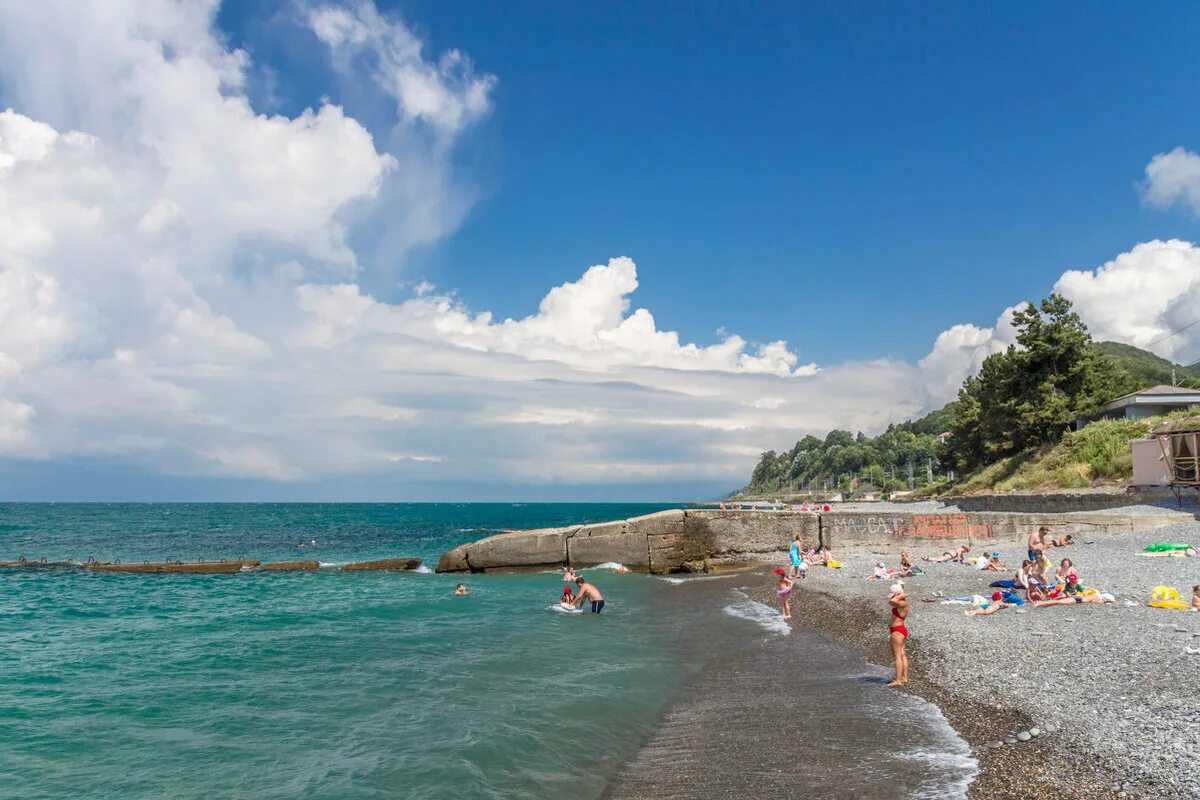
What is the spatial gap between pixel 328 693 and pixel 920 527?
79.3ft

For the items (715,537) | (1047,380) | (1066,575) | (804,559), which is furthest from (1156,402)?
(1066,575)

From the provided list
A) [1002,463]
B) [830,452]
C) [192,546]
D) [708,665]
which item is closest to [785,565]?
[708,665]

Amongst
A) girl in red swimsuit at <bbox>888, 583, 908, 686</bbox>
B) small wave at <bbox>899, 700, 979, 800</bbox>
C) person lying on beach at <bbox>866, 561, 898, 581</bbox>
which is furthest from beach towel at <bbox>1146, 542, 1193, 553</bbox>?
small wave at <bbox>899, 700, 979, 800</bbox>

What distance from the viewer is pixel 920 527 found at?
28375mm

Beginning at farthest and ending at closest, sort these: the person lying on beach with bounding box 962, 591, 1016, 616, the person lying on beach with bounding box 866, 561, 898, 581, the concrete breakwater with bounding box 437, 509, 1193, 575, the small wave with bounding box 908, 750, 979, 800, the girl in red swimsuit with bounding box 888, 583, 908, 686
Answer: the concrete breakwater with bounding box 437, 509, 1193, 575 → the person lying on beach with bounding box 866, 561, 898, 581 → the person lying on beach with bounding box 962, 591, 1016, 616 → the girl in red swimsuit with bounding box 888, 583, 908, 686 → the small wave with bounding box 908, 750, 979, 800

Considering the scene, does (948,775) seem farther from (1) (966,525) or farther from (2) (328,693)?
(1) (966,525)

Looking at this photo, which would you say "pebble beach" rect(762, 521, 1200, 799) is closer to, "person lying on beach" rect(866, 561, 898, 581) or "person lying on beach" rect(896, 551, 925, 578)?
"person lying on beach" rect(896, 551, 925, 578)

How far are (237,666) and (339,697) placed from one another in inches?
170

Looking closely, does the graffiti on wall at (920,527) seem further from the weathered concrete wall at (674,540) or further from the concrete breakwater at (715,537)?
the weathered concrete wall at (674,540)

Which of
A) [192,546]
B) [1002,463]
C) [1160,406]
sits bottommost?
[192,546]

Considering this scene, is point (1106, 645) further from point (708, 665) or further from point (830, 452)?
point (830, 452)

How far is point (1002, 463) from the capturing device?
159 feet

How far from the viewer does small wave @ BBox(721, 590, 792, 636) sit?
16859mm

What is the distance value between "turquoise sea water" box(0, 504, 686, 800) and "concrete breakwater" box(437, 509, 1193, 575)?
14.2ft
